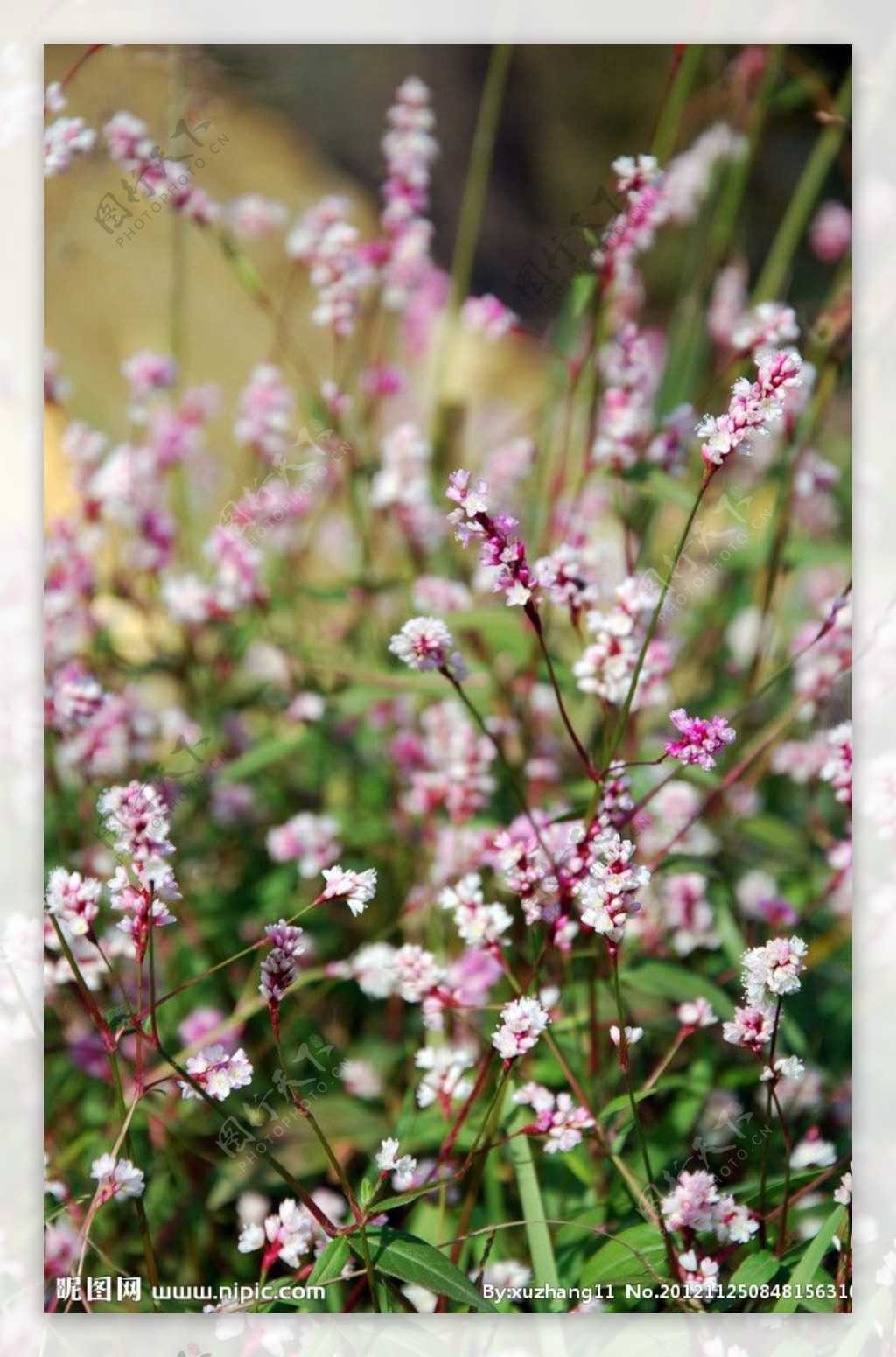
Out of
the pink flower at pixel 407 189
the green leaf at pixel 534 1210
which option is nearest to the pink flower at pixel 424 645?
the green leaf at pixel 534 1210

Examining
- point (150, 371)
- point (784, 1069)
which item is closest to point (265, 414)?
point (150, 371)

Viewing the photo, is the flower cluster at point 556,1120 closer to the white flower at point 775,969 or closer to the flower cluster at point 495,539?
the white flower at point 775,969

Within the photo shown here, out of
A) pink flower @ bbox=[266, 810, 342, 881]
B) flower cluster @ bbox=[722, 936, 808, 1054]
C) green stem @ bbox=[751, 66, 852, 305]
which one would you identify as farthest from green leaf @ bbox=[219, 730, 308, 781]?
green stem @ bbox=[751, 66, 852, 305]

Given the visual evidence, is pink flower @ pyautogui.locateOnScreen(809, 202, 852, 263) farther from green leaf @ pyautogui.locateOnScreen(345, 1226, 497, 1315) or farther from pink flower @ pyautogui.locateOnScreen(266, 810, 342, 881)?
green leaf @ pyautogui.locateOnScreen(345, 1226, 497, 1315)

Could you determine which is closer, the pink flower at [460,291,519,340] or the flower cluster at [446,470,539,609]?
the flower cluster at [446,470,539,609]

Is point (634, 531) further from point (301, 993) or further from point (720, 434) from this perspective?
point (301, 993)

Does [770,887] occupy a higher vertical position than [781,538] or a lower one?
lower

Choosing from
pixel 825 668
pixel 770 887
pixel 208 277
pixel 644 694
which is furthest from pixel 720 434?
pixel 208 277
